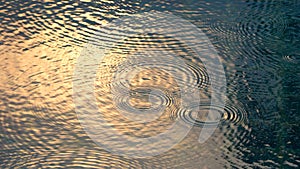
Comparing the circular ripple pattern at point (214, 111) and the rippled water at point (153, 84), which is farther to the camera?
the circular ripple pattern at point (214, 111)

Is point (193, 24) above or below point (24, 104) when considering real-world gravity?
above

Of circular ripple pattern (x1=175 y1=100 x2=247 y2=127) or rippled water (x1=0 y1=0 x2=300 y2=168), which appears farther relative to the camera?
circular ripple pattern (x1=175 y1=100 x2=247 y2=127)

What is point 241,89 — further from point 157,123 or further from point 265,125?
point 157,123

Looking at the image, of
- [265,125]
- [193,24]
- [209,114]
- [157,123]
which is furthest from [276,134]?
[193,24]

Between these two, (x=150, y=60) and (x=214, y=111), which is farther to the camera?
(x=150, y=60)

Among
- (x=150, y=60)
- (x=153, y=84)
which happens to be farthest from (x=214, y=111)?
(x=150, y=60)

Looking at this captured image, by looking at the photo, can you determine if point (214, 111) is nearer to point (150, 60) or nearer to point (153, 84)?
point (153, 84)

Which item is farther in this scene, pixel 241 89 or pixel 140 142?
pixel 241 89

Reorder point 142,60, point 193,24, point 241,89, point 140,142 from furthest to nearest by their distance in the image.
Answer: point 193,24 < point 142,60 < point 241,89 < point 140,142
